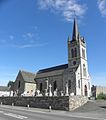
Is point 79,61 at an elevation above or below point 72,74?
above

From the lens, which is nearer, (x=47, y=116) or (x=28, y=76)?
(x=47, y=116)

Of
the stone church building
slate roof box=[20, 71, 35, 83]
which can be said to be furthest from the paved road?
slate roof box=[20, 71, 35, 83]

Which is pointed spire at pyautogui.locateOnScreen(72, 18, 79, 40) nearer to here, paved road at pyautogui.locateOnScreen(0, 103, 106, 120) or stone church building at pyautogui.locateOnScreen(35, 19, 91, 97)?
stone church building at pyautogui.locateOnScreen(35, 19, 91, 97)

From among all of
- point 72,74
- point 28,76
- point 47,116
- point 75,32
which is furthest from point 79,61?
point 47,116

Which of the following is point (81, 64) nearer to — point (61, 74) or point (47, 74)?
point (61, 74)

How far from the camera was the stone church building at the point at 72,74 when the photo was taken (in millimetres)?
49281

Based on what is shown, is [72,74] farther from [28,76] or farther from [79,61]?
[28,76]

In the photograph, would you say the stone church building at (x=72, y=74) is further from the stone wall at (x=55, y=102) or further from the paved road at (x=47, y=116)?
the paved road at (x=47, y=116)

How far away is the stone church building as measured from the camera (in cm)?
4928

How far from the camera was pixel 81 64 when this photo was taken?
51.8 m

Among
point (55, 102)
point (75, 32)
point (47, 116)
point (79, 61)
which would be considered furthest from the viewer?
point (75, 32)

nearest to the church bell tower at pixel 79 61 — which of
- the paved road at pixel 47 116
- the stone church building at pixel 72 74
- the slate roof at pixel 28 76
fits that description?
the stone church building at pixel 72 74

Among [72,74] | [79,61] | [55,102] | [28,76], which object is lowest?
[55,102]

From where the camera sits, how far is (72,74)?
1959 inches
